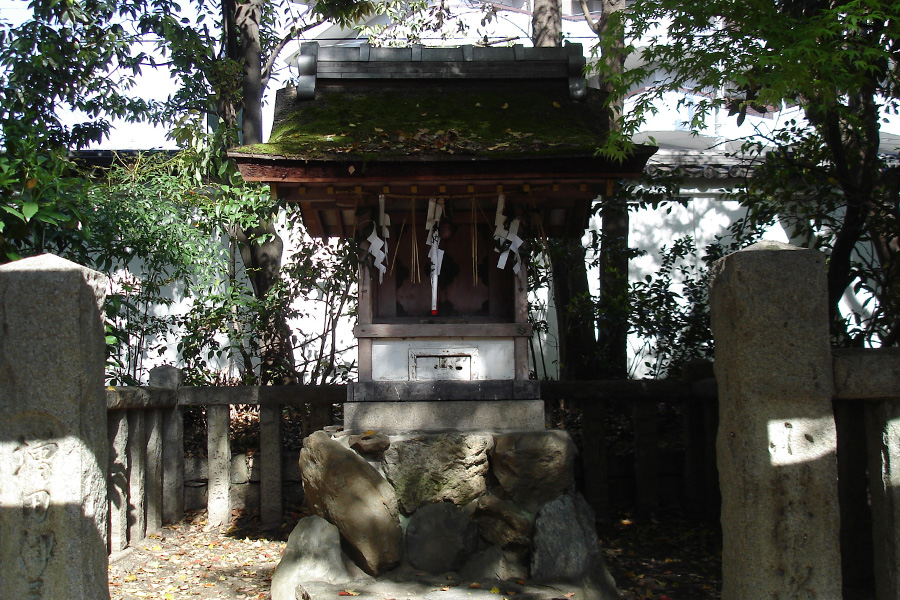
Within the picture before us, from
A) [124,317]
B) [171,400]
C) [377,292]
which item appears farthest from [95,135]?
[377,292]

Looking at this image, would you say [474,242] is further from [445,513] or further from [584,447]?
[584,447]

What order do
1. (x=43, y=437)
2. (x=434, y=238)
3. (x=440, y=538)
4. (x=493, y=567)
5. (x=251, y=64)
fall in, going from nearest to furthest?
(x=43, y=437) < (x=493, y=567) < (x=440, y=538) < (x=434, y=238) < (x=251, y=64)

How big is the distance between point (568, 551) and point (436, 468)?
1.06m

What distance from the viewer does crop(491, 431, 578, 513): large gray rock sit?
532cm

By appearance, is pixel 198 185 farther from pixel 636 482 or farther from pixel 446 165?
pixel 636 482

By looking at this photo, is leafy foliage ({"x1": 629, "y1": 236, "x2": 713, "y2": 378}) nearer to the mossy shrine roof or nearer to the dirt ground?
the mossy shrine roof

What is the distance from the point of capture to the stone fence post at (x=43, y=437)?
380cm

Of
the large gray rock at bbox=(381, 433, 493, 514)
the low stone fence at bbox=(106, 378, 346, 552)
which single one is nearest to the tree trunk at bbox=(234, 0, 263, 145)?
the low stone fence at bbox=(106, 378, 346, 552)

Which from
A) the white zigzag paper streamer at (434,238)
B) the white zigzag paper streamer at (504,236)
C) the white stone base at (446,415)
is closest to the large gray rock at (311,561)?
the white stone base at (446,415)

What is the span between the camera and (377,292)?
627cm

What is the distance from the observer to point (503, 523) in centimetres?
528

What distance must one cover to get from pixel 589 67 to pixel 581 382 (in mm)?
2923

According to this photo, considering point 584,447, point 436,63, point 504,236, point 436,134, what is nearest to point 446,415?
point 504,236

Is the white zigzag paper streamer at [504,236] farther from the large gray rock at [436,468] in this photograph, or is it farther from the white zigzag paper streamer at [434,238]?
the large gray rock at [436,468]
